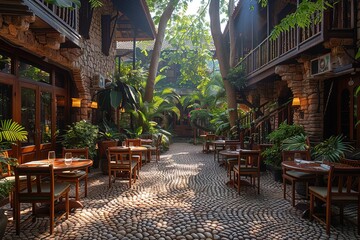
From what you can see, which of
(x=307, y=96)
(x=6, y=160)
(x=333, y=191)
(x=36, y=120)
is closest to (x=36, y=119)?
(x=36, y=120)

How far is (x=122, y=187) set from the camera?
5832 millimetres

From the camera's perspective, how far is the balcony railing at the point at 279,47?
5914 mm

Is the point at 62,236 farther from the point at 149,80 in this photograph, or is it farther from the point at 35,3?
the point at 149,80

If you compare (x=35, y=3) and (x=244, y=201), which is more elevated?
(x=35, y=3)

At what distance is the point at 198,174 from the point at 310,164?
3.43m

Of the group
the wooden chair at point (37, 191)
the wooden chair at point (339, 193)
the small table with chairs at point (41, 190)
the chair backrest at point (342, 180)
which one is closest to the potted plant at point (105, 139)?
the small table with chairs at point (41, 190)

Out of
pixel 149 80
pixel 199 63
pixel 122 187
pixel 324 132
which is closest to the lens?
pixel 122 187

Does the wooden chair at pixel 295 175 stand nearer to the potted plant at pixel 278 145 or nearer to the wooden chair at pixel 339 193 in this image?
the wooden chair at pixel 339 193

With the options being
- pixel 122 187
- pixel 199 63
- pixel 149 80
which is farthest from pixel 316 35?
pixel 199 63

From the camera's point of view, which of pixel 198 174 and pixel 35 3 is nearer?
pixel 35 3

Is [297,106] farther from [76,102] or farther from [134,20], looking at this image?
[134,20]

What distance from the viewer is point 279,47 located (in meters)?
7.39

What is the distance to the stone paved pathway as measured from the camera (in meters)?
3.48

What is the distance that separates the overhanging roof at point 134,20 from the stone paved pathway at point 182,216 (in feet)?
21.0
